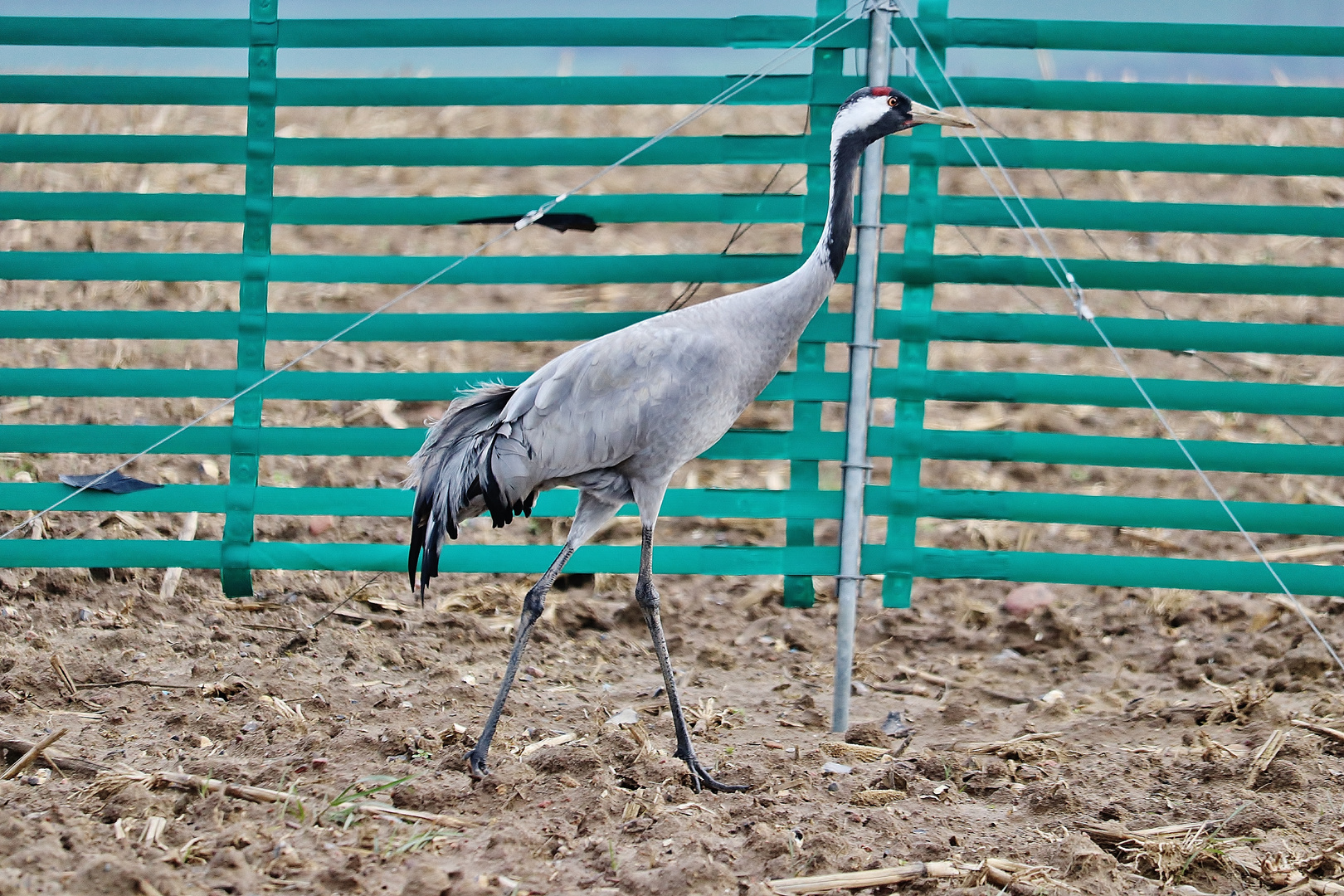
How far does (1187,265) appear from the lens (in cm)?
425

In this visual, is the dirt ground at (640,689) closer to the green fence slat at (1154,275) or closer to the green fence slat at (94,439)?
the green fence slat at (94,439)

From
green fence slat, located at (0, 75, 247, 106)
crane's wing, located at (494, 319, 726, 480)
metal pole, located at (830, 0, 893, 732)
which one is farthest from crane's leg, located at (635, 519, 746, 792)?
green fence slat, located at (0, 75, 247, 106)

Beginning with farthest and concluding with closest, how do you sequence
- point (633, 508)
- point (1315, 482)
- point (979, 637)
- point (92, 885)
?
point (1315, 482)
point (633, 508)
point (979, 637)
point (92, 885)

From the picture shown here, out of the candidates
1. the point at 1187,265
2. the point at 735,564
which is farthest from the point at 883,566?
the point at 1187,265

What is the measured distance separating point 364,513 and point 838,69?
2.31 metres

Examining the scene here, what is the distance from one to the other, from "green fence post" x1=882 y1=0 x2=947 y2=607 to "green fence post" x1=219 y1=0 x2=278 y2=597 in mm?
2251

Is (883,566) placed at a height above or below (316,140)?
below

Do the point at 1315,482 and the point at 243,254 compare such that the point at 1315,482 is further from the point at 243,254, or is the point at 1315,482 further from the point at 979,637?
the point at 243,254

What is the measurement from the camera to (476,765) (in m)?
3.55

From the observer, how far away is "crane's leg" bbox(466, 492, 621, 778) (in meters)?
3.71

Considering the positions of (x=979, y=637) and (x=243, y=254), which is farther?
(x=979, y=637)

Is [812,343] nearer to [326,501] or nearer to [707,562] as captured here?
[707,562]

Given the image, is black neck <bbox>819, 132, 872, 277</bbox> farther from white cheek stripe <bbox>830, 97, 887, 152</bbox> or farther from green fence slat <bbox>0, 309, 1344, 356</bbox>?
green fence slat <bbox>0, 309, 1344, 356</bbox>

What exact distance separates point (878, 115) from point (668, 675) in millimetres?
1855
